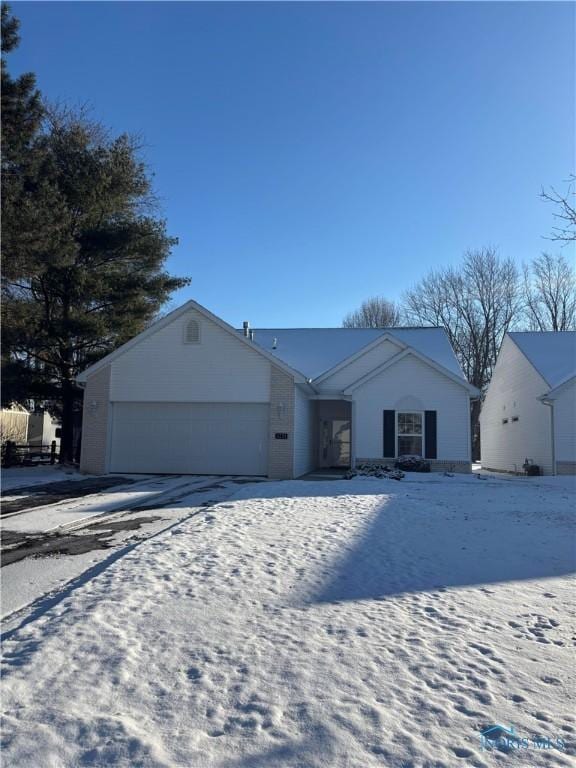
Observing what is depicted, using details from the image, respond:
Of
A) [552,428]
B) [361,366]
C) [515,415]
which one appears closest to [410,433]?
[361,366]

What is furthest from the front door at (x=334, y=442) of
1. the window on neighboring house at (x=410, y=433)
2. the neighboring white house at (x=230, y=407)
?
the window on neighboring house at (x=410, y=433)

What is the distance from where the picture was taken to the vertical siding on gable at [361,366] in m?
20.3

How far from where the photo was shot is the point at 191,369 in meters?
17.7

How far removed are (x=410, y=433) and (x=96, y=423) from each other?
1020 cm

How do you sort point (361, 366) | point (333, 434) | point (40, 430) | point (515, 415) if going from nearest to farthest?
1. point (361, 366)
2. point (515, 415)
3. point (333, 434)
4. point (40, 430)

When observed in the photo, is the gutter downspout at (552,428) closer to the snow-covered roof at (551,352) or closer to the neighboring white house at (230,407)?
the snow-covered roof at (551,352)

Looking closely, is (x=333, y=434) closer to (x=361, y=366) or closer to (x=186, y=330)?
(x=361, y=366)

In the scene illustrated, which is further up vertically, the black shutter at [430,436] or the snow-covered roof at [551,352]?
the snow-covered roof at [551,352]

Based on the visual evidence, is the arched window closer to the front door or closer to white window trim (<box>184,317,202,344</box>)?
white window trim (<box>184,317,202,344</box>)

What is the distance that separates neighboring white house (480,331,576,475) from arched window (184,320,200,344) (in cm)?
1159

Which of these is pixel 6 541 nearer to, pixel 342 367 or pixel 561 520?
pixel 561 520

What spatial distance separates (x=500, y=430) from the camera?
25.6 metres

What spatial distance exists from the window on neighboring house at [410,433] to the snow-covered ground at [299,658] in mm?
11402

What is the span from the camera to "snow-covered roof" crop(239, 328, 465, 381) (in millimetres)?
21969
